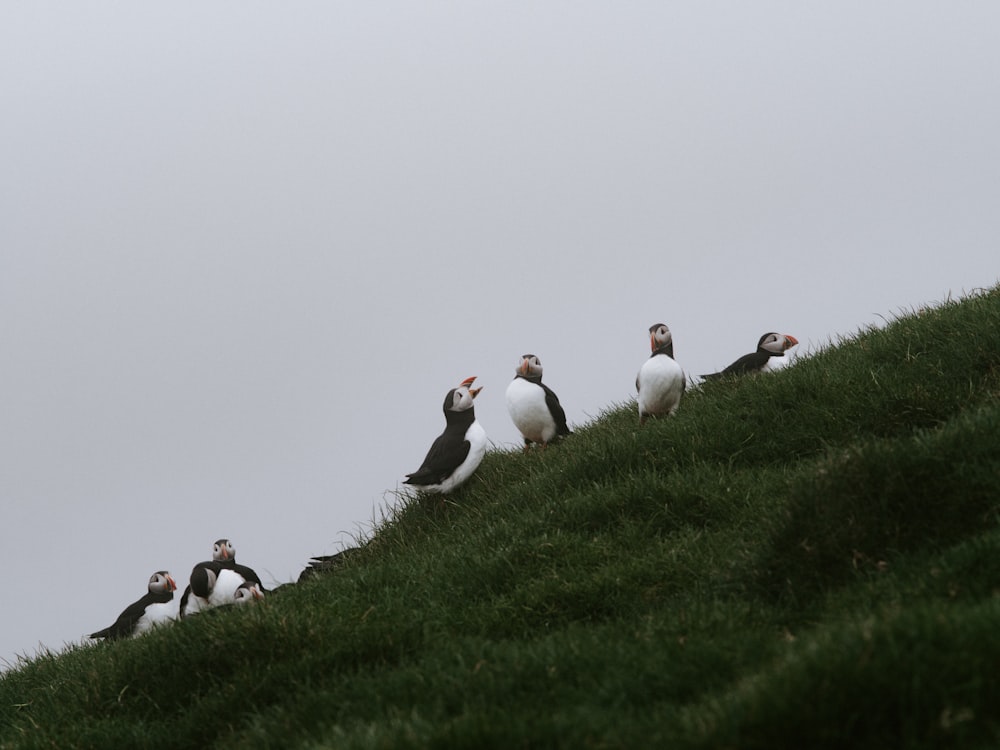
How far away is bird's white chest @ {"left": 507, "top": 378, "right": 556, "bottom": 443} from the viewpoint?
11.3 meters

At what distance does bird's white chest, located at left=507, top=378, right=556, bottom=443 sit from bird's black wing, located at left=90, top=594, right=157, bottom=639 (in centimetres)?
483

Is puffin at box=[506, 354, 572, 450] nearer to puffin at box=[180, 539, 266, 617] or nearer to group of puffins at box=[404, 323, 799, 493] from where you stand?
group of puffins at box=[404, 323, 799, 493]

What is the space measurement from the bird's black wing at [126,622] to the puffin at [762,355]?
688cm

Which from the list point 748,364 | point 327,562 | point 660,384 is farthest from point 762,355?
point 327,562

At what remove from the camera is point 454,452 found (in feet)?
34.3

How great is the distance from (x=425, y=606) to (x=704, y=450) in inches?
115

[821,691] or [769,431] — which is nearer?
[821,691]

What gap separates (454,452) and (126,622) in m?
4.59

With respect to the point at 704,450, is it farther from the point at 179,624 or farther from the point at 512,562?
the point at 179,624

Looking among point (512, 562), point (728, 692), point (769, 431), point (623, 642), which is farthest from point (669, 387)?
point (728, 692)

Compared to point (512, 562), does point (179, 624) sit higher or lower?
higher

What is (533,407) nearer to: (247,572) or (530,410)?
(530,410)

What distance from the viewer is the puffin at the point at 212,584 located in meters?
10.7

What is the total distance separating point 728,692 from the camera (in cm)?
473
